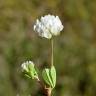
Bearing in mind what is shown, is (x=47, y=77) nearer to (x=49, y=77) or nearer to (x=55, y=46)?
(x=49, y=77)

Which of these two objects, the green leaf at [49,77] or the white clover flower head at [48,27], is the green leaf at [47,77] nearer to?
the green leaf at [49,77]

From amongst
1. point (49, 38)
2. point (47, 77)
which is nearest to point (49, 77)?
point (47, 77)

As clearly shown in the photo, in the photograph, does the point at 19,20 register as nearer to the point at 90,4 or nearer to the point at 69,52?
the point at 69,52

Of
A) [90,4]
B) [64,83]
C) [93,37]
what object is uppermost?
[90,4]

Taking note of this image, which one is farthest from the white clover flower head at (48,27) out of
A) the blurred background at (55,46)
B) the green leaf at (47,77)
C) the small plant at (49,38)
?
the blurred background at (55,46)

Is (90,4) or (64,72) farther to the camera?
(90,4)

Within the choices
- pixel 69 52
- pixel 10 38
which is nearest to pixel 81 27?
pixel 69 52

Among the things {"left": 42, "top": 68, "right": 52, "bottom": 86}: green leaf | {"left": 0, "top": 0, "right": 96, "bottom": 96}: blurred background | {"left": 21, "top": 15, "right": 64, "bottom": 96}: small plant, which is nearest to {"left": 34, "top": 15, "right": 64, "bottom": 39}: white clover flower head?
{"left": 21, "top": 15, "right": 64, "bottom": 96}: small plant
